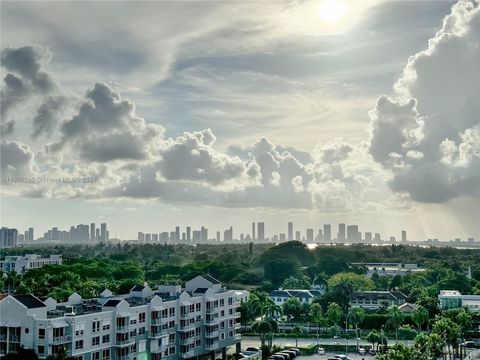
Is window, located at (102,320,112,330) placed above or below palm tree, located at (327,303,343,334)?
above

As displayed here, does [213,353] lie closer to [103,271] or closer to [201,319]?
[201,319]

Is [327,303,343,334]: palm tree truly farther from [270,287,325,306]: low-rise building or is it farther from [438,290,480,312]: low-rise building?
[270,287,325,306]: low-rise building

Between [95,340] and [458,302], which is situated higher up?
[95,340]

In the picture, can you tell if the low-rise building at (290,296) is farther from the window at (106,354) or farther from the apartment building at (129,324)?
the window at (106,354)

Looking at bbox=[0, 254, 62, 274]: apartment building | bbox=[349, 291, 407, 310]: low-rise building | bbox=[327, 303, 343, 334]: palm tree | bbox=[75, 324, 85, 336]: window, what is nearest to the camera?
bbox=[75, 324, 85, 336]: window

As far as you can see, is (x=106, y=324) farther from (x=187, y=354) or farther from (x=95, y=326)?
(x=187, y=354)

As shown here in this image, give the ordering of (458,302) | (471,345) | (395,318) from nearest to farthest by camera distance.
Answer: (471,345), (395,318), (458,302)

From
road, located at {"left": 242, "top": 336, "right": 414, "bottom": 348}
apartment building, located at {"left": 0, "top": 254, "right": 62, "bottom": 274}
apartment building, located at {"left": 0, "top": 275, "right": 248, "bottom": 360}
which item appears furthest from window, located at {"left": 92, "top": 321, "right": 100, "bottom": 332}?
apartment building, located at {"left": 0, "top": 254, "right": 62, "bottom": 274}

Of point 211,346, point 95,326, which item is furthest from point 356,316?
point 95,326
